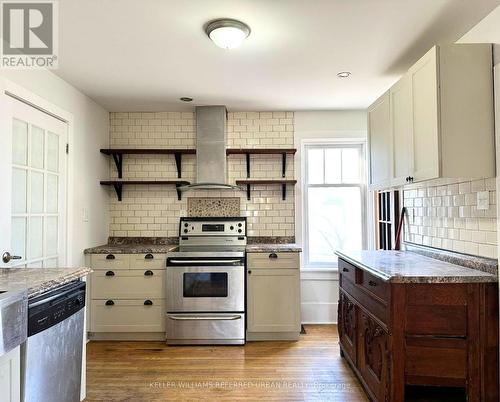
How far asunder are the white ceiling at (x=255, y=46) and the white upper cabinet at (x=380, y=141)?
1.03 feet

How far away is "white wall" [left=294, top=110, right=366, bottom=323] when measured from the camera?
4043 millimetres

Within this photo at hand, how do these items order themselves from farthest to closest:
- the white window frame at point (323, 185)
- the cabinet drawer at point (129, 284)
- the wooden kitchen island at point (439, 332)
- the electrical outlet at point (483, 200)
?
the white window frame at point (323, 185)
the cabinet drawer at point (129, 284)
the electrical outlet at point (483, 200)
the wooden kitchen island at point (439, 332)

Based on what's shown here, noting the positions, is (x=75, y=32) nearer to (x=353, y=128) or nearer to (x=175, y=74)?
Result: (x=175, y=74)

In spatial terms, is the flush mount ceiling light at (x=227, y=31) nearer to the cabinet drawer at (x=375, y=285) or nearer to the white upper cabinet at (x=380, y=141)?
the white upper cabinet at (x=380, y=141)

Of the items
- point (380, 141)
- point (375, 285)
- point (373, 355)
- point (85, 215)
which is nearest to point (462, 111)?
point (380, 141)

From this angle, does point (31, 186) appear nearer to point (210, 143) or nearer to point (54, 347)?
point (54, 347)

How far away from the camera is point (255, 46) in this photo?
2479mm

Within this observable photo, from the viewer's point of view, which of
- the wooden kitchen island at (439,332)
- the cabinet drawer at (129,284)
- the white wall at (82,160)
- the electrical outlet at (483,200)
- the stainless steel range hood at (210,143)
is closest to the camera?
the wooden kitchen island at (439,332)

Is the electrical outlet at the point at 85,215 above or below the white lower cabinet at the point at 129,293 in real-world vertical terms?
above

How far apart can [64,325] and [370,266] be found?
69.9 inches

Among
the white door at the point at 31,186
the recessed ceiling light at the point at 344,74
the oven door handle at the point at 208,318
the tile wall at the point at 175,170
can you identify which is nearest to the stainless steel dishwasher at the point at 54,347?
the white door at the point at 31,186

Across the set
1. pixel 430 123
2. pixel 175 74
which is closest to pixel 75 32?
pixel 175 74

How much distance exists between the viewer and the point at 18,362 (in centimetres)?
144

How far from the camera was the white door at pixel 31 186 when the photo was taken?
232cm
